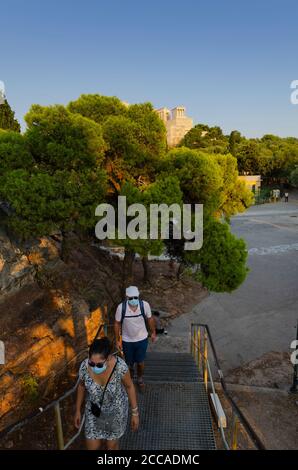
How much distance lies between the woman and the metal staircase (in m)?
0.86

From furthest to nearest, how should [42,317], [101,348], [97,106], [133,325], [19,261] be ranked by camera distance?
[97,106], [19,261], [42,317], [133,325], [101,348]

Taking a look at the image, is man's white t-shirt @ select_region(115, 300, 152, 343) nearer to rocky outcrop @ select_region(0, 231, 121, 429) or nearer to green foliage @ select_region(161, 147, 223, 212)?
rocky outcrop @ select_region(0, 231, 121, 429)

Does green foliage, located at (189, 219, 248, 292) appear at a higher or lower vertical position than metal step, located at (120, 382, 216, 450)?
higher

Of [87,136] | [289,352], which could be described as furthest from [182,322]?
[87,136]

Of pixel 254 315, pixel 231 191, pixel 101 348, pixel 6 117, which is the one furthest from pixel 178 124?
pixel 101 348

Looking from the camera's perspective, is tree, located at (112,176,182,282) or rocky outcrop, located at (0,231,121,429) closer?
rocky outcrop, located at (0,231,121,429)

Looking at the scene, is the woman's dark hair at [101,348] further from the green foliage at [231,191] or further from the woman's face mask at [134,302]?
the green foliage at [231,191]

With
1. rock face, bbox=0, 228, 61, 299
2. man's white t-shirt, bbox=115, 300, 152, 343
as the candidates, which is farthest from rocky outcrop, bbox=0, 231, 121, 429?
man's white t-shirt, bbox=115, 300, 152, 343

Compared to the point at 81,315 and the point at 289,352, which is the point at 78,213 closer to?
the point at 81,315

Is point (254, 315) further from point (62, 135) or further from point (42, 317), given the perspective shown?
point (62, 135)

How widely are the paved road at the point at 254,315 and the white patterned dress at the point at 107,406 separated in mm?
5450

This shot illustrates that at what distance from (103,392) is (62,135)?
5.66 m

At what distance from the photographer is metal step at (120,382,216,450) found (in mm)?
3986

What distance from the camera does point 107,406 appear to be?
3211 mm
